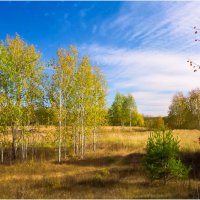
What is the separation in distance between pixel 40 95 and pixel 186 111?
147ft

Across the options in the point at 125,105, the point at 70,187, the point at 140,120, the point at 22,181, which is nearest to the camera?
the point at 70,187

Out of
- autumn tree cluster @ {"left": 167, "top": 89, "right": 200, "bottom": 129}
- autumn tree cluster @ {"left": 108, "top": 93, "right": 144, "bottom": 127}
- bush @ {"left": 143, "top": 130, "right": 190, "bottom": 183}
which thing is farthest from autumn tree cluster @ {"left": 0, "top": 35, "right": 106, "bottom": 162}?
autumn tree cluster @ {"left": 108, "top": 93, "right": 144, "bottom": 127}

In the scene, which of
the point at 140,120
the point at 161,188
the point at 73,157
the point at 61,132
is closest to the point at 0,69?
the point at 61,132

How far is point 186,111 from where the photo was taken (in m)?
70.9

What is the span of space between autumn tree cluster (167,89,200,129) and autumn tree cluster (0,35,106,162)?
122 ft

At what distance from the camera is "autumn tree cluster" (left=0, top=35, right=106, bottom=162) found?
3362cm

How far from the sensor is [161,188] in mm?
20109

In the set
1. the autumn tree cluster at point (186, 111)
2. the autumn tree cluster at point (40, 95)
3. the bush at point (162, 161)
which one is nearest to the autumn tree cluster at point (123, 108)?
the autumn tree cluster at point (186, 111)

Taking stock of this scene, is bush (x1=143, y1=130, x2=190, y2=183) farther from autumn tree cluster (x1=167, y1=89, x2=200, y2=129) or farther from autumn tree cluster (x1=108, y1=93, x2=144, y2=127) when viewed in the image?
autumn tree cluster (x1=108, y1=93, x2=144, y2=127)

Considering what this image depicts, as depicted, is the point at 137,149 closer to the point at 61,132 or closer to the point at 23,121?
the point at 61,132

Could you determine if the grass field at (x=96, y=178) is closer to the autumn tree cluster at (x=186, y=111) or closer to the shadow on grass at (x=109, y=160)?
the shadow on grass at (x=109, y=160)

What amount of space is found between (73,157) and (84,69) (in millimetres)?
10771

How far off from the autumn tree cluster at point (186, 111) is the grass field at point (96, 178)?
115ft

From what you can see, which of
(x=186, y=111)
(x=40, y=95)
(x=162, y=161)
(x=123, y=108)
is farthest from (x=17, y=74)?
(x=123, y=108)
